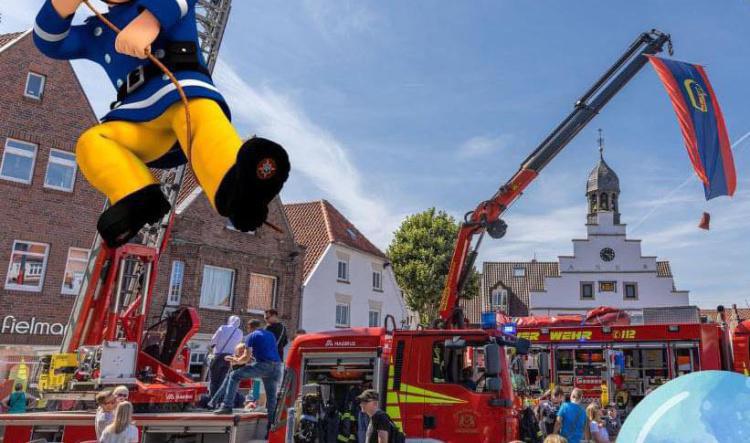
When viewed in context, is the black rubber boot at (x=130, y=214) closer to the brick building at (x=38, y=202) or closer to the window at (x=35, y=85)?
the brick building at (x=38, y=202)

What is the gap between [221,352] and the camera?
892 cm

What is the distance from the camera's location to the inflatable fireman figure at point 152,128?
308 cm

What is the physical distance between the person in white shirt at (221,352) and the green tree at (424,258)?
24.2 meters

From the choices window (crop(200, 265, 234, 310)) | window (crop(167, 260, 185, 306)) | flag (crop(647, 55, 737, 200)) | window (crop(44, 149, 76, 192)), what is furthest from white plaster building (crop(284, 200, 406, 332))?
flag (crop(647, 55, 737, 200))

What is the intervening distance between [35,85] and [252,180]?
1879 cm

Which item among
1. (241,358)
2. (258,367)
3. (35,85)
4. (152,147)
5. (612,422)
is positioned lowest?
(612,422)

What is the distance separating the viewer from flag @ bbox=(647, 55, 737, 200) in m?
8.62

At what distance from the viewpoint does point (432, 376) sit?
8109mm

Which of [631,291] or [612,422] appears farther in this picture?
[631,291]

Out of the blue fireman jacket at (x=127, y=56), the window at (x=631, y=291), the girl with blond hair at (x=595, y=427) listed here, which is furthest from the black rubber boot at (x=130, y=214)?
the window at (x=631, y=291)

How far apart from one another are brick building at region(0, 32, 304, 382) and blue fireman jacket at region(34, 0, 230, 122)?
13308 mm

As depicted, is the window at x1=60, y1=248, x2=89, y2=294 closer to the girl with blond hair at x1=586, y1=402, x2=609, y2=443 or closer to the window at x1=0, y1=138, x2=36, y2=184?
the window at x1=0, y1=138, x2=36, y2=184

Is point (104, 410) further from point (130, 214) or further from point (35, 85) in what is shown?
point (35, 85)

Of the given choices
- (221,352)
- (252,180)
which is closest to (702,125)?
(221,352)
